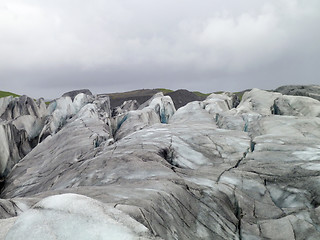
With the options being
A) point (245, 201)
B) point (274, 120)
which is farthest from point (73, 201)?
point (274, 120)

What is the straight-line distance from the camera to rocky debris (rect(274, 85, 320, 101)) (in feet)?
137

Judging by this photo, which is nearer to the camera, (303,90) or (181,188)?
(181,188)

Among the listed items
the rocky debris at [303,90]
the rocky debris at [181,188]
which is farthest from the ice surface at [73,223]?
the rocky debris at [303,90]

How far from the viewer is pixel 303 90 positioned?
1736 inches

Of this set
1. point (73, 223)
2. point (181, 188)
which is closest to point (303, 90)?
point (181, 188)

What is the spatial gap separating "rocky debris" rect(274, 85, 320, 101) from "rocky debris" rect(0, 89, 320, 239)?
74.5 ft

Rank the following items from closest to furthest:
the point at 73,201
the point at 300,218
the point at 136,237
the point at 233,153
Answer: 1. the point at 136,237
2. the point at 73,201
3. the point at 300,218
4. the point at 233,153

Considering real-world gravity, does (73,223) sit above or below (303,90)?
below

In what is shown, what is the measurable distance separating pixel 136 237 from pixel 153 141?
1226cm

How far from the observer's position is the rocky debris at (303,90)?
4188 cm

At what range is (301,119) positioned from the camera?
20.6m

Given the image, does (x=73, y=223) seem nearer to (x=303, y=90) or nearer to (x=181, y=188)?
(x=181, y=188)

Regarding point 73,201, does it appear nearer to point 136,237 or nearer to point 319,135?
point 136,237

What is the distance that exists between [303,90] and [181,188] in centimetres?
3960
